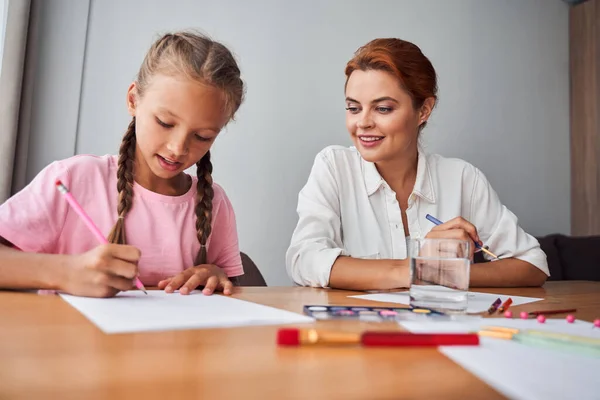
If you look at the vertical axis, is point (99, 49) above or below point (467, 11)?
below

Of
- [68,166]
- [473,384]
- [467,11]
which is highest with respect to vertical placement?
[467,11]

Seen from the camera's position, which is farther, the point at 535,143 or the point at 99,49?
the point at 535,143

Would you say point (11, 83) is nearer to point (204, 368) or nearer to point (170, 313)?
point (170, 313)

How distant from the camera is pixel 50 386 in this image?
347 millimetres

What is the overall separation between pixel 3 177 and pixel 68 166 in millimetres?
952

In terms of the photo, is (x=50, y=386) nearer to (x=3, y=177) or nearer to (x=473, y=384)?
(x=473, y=384)

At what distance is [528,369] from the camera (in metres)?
0.44

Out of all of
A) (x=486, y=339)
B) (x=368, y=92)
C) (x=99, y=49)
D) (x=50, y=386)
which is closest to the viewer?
(x=50, y=386)

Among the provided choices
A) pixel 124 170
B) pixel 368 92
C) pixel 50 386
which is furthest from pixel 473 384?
pixel 368 92

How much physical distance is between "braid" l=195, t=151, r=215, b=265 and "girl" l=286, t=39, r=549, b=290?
0.29m

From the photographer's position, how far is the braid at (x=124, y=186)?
118 cm

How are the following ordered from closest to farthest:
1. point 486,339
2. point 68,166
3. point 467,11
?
point 486,339, point 68,166, point 467,11

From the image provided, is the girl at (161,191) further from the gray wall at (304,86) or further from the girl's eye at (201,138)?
the gray wall at (304,86)

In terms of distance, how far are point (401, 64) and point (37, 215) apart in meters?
1.10
